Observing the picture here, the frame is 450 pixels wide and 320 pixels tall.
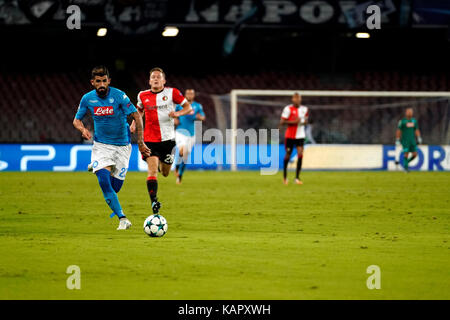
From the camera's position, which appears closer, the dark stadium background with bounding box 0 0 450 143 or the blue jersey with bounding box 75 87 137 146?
the blue jersey with bounding box 75 87 137 146

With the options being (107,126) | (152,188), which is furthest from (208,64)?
(107,126)

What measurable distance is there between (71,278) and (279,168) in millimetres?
18921

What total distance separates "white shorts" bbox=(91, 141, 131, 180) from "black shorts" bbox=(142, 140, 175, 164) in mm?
1476

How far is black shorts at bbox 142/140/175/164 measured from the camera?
11.3 m

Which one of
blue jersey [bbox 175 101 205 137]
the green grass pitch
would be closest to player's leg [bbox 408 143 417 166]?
blue jersey [bbox 175 101 205 137]

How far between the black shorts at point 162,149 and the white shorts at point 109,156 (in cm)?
148

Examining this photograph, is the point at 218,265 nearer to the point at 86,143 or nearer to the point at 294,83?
the point at 86,143

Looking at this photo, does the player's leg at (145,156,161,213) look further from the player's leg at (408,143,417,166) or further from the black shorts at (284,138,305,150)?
the player's leg at (408,143,417,166)

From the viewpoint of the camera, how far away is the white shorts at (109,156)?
9.48 meters

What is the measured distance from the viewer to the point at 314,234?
9.01 metres

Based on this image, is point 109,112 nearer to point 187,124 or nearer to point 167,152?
point 167,152

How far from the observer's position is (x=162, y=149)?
37.1ft

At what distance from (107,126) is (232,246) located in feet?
8.28
